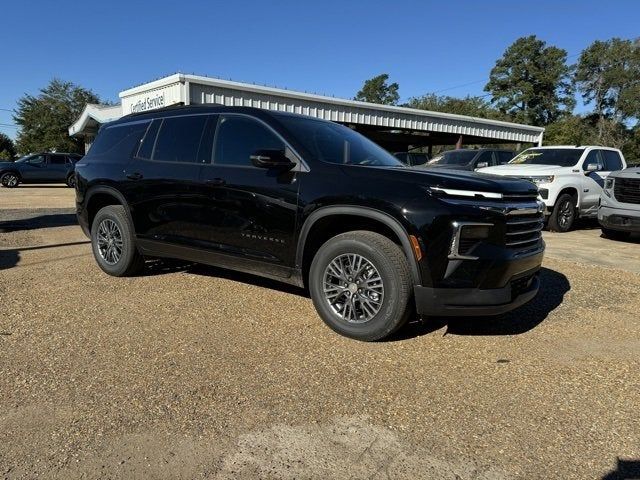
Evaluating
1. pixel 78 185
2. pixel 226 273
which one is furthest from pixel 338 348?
pixel 78 185

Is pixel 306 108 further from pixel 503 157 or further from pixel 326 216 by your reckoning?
pixel 326 216

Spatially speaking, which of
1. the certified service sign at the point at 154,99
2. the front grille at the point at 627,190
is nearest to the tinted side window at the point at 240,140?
the front grille at the point at 627,190

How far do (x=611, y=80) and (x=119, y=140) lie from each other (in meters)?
64.4

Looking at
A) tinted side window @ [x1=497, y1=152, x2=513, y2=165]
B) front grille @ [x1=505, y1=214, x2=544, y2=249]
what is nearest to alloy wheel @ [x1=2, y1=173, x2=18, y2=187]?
tinted side window @ [x1=497, y1=152, x2=513, y2=165]

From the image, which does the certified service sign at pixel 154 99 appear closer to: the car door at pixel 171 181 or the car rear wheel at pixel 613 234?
the car door at pixel 171 181

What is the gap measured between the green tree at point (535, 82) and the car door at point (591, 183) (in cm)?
5643

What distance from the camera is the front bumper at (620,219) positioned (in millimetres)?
8617

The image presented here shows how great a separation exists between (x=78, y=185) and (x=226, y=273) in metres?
2.11

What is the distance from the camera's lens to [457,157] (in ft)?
44.5

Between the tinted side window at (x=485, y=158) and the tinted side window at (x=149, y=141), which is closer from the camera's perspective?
the tinted side window at (x=149, y=141)

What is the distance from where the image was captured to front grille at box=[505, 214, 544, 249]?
3.71 metres

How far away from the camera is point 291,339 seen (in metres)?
3.98

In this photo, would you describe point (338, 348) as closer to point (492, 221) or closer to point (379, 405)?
point (379, 405)

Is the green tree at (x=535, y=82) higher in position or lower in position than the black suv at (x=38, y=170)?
higher
